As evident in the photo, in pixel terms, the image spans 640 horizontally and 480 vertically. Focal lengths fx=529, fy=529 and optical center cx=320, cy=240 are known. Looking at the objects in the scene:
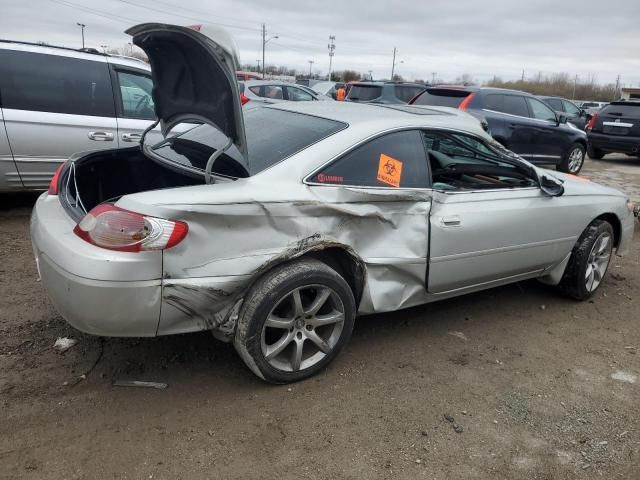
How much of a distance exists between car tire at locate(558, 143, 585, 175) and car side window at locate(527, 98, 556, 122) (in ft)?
2.76

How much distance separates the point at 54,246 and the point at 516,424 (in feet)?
8.11

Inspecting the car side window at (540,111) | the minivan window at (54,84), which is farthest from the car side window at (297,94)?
the minivan window at (54,84)

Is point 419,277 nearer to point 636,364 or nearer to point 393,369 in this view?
point 393,369

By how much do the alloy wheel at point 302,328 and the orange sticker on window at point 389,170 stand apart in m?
0.74

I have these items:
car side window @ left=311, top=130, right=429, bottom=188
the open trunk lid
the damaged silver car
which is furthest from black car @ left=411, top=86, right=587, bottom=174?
the open trunk lid

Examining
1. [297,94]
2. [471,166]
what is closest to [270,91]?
[297,94]

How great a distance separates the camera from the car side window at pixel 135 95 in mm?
5664

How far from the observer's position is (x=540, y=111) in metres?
10.4

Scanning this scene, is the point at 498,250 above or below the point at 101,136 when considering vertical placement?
below

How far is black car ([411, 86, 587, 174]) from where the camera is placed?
9.39 metres

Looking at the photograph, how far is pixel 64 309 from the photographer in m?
2.47

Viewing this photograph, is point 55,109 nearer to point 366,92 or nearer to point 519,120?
point 519,120

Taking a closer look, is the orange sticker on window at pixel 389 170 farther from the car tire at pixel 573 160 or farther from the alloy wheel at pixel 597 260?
the car tire at pixel 573 160

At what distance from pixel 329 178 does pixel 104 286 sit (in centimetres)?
126
